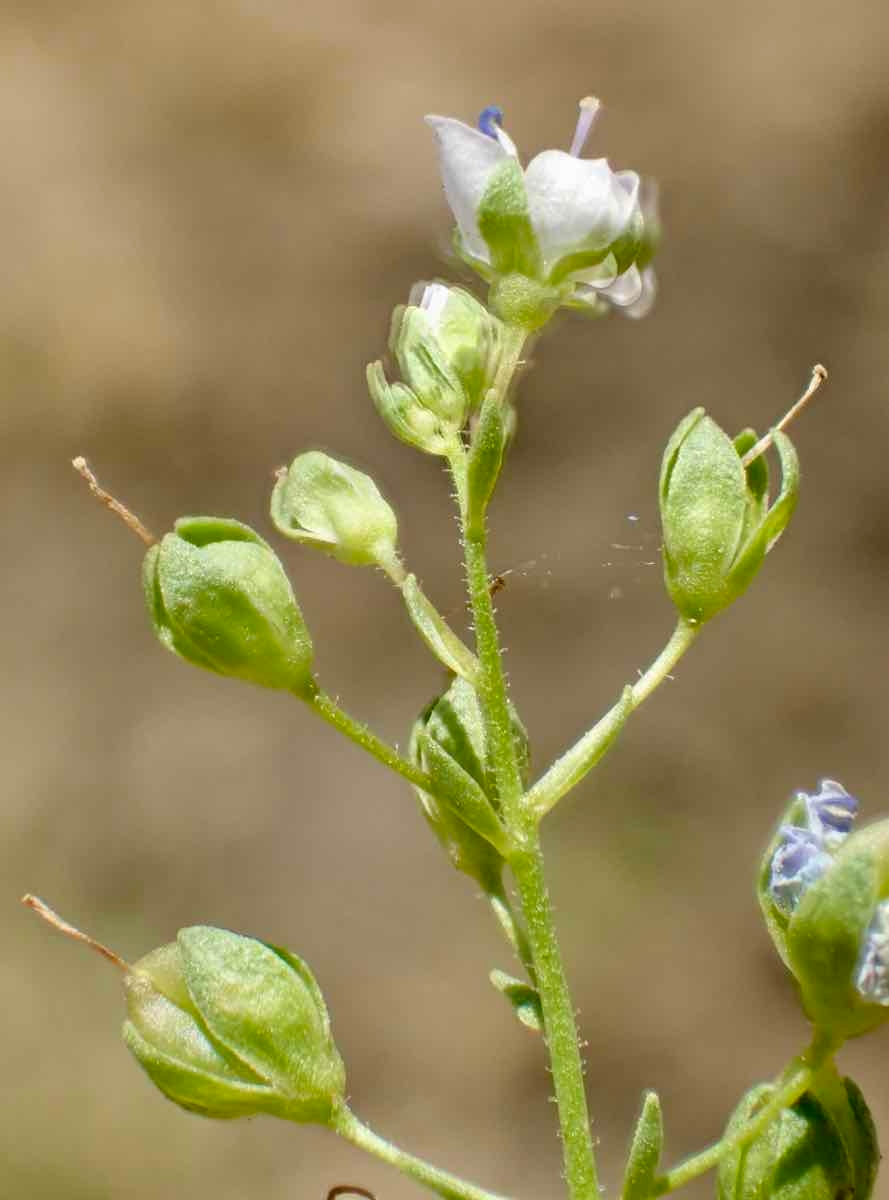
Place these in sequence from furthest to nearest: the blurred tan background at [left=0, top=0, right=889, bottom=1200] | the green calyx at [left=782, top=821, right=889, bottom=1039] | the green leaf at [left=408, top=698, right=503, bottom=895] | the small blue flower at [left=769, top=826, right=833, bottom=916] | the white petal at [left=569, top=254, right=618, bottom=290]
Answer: the blurred tan background at [left=0, top=0, right=889, bottom=1200], the green leaf at [left=408, top=698, right=503, bottom=895], the white petal at [left=569, top=254, right=618, bottom=290], the small blue flower at [left=769, top=826, right=833, bottom=916], the green calyx at [left=782, top=821, right=889, bottom=1039]

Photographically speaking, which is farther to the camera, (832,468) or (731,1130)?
(832,468)

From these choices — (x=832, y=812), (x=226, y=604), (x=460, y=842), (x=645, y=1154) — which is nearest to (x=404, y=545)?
(x=460, y=842)

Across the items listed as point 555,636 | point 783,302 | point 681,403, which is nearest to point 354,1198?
point 555,636

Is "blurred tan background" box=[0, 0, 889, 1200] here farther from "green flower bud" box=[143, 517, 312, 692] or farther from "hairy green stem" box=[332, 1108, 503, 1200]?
"hairy green stem" box=[332, 1108, 503, 1200]

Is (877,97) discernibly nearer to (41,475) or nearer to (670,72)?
(670,72)

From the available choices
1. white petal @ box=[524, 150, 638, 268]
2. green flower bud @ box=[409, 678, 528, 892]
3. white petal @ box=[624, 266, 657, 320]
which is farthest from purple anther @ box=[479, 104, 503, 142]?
green flower bud @ box=[409, 678, 528, 892]

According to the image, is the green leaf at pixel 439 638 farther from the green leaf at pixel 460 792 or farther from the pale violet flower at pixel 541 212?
the pale violet flower at pixel 541 212

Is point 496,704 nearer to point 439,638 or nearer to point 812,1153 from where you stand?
point 439,638
